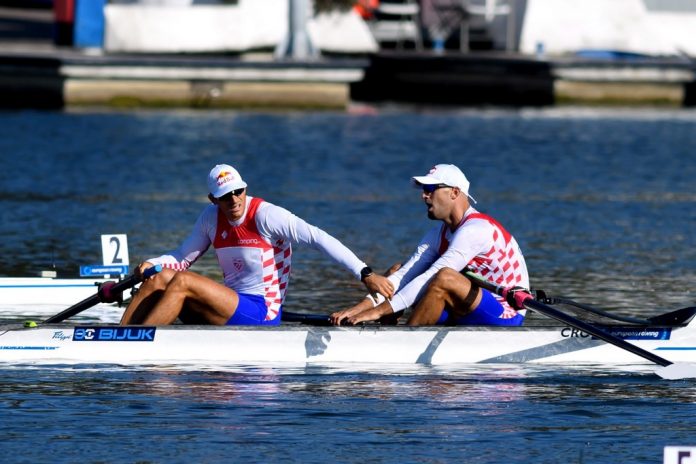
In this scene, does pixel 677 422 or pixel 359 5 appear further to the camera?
pixel 359 5

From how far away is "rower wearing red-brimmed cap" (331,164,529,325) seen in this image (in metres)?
14.7

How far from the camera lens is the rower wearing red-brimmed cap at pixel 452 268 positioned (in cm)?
1470

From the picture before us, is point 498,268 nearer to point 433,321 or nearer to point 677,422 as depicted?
point 433,321

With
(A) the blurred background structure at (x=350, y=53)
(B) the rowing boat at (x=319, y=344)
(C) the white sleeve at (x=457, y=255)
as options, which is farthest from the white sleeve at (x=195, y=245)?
(A) the blurred background structure at (x=350, y=53)

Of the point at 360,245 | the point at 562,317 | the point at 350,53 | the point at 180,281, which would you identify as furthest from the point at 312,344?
the point at 350,53

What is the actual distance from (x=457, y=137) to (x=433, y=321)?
28752 mm

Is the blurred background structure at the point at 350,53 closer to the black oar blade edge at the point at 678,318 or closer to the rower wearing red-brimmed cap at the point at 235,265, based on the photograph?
the rower wearing red-brimmed cap at the point at 235,265

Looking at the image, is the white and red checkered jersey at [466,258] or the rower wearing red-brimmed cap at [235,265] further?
the white and red checkered jersey at [466,258]

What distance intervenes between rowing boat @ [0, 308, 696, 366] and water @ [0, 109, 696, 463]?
0.42 ft

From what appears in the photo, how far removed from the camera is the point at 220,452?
12180 millimetres

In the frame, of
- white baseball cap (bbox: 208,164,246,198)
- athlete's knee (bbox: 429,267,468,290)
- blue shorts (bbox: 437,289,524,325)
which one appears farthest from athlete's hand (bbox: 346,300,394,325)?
white baseball cap (bbox: 208,164,246,198)

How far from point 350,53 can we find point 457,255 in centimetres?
4143

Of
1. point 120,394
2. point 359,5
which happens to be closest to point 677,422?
point 120,394

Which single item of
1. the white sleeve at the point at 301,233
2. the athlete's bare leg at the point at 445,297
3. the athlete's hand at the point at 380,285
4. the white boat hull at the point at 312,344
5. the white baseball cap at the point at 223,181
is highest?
the white baseball cap at the point at 223,181
